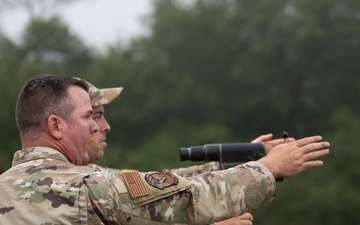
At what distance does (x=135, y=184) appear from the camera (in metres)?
3.04

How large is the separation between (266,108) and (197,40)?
17.1 ft

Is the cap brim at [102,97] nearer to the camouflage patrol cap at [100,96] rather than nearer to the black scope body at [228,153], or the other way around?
the camouflage patrol cap at [100,96]

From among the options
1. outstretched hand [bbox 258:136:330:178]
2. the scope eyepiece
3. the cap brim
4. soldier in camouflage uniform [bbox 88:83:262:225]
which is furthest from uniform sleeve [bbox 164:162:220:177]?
outstretched hand [bbox 258:136:330:178]

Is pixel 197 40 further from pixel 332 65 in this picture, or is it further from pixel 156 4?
pixel 332 65

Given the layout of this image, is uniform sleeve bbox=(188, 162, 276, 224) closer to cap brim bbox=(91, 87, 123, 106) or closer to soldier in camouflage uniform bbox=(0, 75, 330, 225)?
soldier in camouflage uniform bbox=(0, 75, 330, 225)

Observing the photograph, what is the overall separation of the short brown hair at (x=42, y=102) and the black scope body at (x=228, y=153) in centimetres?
108

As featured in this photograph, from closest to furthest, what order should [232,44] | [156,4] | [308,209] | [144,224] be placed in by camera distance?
1. [144,224]
2. [308,209]
3. [232,44]
4. [156,4]

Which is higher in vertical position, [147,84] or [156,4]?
[156,4]

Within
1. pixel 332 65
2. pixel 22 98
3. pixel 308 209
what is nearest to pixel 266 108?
pixel 332 65

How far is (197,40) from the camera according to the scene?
34781mm

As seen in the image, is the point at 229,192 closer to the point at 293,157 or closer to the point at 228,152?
the point at 293,157

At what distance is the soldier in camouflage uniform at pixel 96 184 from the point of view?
3.03 metres

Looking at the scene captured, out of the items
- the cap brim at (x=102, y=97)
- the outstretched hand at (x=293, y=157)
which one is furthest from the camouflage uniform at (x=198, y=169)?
the outstretched hand at (x=293, y=157)

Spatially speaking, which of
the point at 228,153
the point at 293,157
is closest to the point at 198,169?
the point at 228,153
